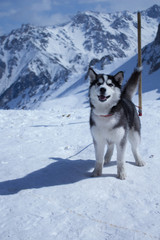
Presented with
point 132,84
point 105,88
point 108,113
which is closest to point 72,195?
point 108,113

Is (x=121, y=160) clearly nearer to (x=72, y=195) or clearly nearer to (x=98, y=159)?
(x=98, y=159)

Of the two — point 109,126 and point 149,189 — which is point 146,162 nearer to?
point 149,189

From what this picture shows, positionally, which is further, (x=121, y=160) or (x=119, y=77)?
(x=121, y=160)

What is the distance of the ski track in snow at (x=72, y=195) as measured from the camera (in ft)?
10.3

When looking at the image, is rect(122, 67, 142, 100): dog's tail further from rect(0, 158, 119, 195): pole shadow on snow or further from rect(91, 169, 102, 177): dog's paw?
rect(91, 169, 102, 177): dog's paw

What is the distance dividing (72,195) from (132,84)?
3.09 m

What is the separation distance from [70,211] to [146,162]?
282 cm

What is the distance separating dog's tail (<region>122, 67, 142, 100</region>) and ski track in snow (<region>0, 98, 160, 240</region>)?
1789mm

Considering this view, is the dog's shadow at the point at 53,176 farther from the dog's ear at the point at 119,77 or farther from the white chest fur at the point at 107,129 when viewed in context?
the dog's ear at the point at 119,77

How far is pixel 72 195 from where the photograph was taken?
406 cm

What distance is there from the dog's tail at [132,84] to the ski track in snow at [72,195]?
70.4 inches

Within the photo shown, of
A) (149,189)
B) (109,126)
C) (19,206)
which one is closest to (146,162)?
(149,189)

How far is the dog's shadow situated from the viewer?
175 inches

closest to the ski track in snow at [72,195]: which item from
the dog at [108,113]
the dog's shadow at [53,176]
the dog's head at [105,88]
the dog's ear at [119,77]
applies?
the dog's shadow at [53,176]
